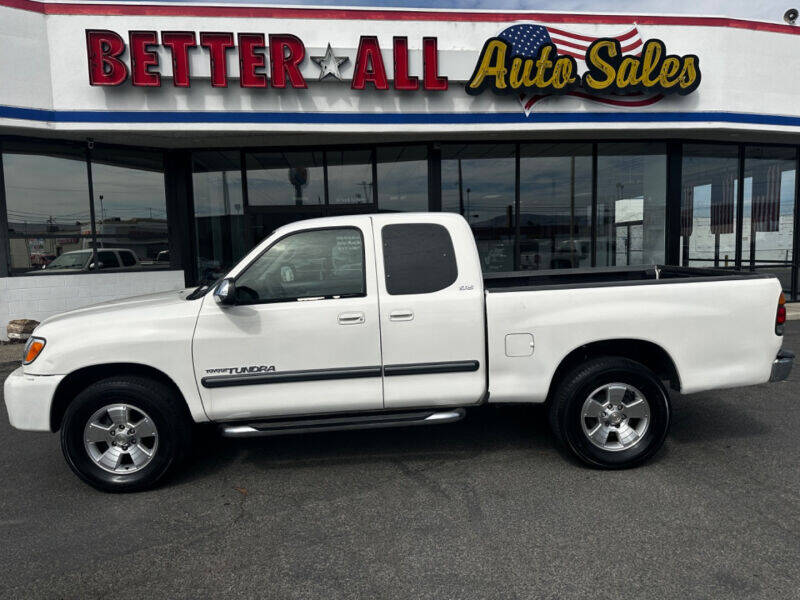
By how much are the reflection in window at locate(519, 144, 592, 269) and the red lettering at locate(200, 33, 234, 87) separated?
18.6ft

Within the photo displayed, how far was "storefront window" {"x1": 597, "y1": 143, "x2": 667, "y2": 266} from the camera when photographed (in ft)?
36.9

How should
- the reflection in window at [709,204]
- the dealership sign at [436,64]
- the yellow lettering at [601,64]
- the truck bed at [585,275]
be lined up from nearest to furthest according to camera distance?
the truck bed at [585,275]
the dealership sign at [436,64]
the yellow lettering at [601,64]
the reflection in window at [709,204]

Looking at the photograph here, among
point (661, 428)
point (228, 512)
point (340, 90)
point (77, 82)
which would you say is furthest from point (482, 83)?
point (228, 512)

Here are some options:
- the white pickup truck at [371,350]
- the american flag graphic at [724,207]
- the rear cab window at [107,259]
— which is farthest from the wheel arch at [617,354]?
the american flag graphic at [724,207]

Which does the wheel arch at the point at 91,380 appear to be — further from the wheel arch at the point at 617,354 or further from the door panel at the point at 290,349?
the wheel arch at the point at 617,354

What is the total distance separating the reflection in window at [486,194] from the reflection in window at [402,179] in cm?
43

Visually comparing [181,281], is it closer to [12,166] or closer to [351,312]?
[12,166]

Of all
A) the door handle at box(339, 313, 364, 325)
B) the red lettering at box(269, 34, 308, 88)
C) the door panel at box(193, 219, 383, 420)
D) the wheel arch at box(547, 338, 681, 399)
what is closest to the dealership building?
the red lettering at box(269, 34, 308, 88)

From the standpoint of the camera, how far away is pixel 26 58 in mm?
8398

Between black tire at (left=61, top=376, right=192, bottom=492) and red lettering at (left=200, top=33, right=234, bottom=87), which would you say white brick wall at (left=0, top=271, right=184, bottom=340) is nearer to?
red lettering at (left=200, top=33, right=234, bottom=87)

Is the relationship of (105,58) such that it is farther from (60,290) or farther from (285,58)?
(60,290)

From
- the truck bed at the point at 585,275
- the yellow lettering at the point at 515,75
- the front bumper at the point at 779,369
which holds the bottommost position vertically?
the front bumper at the point at 779,369

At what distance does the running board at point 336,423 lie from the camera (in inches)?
150

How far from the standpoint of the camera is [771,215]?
1229cm
